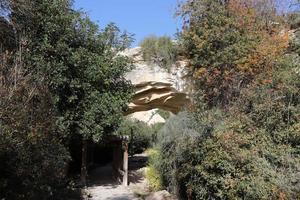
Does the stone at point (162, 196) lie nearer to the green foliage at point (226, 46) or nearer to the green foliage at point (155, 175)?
the green foliage at point (155, 175)

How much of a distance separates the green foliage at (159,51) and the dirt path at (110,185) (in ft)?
18.3

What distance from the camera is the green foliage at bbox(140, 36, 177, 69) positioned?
1923 cm

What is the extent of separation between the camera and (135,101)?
20.7 m

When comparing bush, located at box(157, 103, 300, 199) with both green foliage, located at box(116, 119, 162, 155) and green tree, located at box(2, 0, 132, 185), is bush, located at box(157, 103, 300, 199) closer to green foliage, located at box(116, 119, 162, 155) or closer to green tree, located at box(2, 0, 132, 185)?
green tree, located at box(2, 0, 132, 185)

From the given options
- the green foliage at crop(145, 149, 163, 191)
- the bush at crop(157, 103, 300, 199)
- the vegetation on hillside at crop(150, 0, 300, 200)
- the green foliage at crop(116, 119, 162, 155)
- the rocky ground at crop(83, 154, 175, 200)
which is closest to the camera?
the bush at crop(157, 103, 300, 199)

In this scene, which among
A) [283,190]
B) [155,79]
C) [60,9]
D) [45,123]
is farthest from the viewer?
[155,79]

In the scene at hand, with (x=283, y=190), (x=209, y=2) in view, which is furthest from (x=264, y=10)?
(x=283, y=190)

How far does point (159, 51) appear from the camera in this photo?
770 inches

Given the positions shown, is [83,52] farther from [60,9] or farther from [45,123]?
[45,123]

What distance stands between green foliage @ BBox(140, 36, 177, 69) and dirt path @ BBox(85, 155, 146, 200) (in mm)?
5566

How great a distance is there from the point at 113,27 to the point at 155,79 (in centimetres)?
432

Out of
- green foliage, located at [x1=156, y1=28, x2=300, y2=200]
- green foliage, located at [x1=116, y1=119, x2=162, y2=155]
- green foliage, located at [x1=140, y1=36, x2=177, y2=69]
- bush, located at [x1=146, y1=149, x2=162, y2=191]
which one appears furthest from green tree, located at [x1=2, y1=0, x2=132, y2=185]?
green foliage, located at [x1=116, y1=119, x2=162, y2=155]

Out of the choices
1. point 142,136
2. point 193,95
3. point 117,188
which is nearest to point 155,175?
point 117,188

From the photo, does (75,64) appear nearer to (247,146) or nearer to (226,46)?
(226,46)
